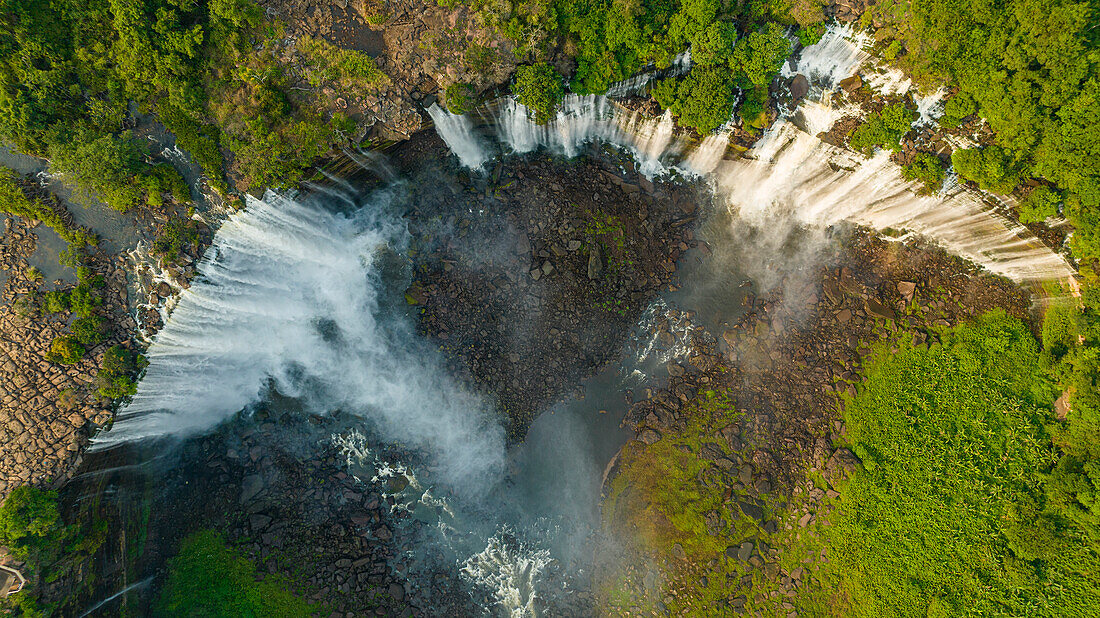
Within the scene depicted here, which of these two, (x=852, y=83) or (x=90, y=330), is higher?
(x=852, y=83)

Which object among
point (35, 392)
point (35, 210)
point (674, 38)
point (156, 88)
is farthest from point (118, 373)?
point (674, 38)

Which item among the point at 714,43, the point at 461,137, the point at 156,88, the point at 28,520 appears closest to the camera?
the point at 28,520

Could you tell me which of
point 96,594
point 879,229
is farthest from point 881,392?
point 96,594

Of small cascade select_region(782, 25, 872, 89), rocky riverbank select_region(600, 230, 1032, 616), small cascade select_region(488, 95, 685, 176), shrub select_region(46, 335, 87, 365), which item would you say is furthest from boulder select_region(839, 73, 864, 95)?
shrub select_region(46, 335, 87, 365)

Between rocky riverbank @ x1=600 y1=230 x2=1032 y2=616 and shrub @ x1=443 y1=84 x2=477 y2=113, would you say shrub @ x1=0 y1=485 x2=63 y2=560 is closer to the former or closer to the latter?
shrub @ x1=443 y1=84 x2=477 y2=113

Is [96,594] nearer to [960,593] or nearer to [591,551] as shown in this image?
A: [591,551]

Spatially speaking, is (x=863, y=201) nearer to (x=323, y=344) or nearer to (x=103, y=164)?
(x=323, y=344)

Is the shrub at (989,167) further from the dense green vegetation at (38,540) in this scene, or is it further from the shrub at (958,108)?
the dense green vegetation at (38,540)

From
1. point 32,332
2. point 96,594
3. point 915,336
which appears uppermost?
point 32,332
